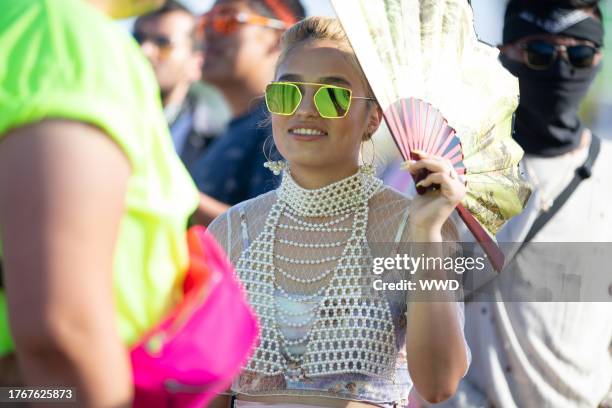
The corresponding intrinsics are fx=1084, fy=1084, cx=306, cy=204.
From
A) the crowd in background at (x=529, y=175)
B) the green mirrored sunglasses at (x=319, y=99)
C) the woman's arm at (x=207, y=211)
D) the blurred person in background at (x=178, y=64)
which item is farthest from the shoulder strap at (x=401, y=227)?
the blurred person in background at (x=178, y=64)

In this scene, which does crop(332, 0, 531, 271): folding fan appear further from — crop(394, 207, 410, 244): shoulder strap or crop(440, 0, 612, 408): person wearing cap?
crop(440, 0, 612, 408): person wearing cap

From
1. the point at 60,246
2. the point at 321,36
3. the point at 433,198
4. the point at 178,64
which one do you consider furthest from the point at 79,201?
the point at 178,64

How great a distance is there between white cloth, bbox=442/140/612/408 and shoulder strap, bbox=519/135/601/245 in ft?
0.07

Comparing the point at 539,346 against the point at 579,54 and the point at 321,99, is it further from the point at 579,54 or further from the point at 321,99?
the point at 321,99

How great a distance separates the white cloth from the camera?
13.1ft

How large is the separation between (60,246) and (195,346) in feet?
1.08

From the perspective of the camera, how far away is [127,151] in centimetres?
139

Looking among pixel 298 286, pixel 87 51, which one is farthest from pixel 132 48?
pixel 298 286

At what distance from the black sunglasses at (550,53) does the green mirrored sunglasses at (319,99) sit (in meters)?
1.49

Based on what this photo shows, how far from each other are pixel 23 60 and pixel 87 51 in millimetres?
83

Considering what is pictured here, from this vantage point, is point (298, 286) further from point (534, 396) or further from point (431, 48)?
point (534, 396)

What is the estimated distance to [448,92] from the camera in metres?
3.05

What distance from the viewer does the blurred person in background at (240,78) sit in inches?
182

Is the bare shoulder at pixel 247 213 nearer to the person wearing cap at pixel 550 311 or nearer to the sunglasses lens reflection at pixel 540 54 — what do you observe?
the person wearing cap at pixel 550 311
